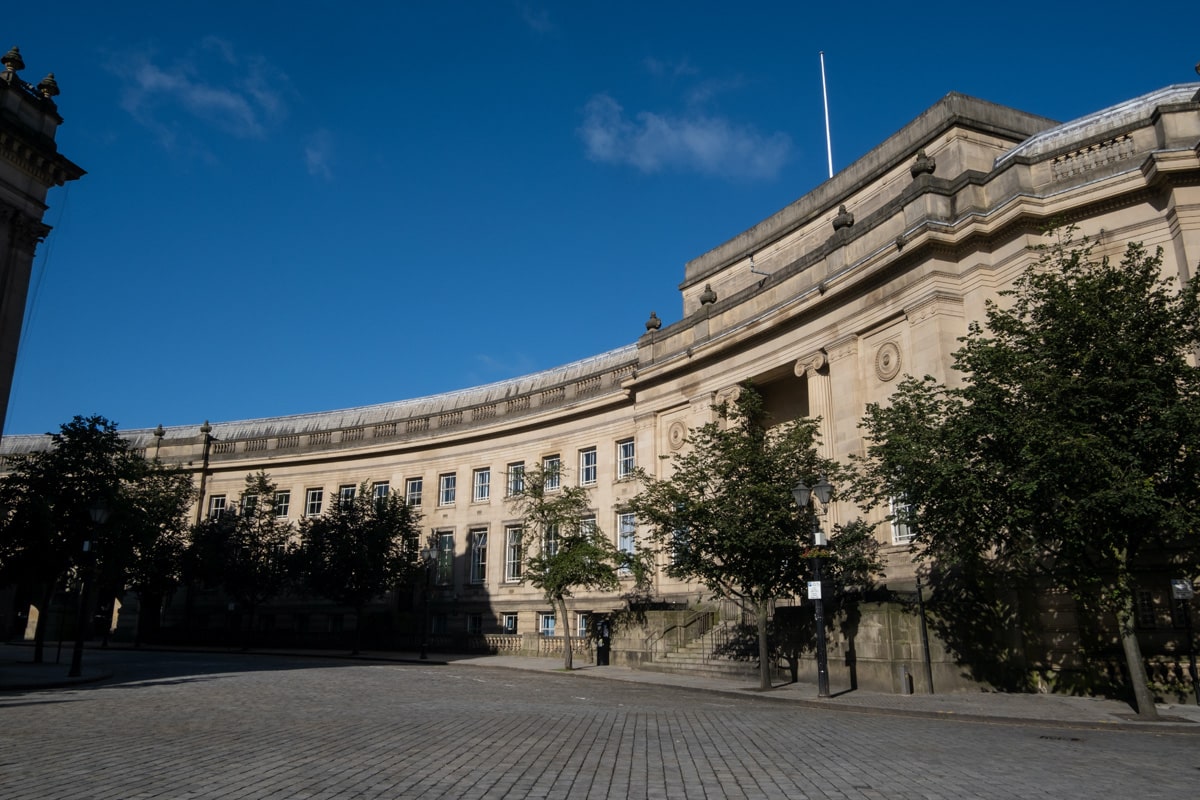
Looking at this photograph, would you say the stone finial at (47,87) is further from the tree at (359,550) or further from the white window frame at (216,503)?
the white window frame at (216,503)

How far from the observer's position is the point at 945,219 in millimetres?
26078

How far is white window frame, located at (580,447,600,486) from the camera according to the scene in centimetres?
4251

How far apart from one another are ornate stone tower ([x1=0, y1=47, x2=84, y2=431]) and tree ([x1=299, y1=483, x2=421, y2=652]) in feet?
60.4

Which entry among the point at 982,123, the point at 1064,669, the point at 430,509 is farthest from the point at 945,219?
the point at 430,509

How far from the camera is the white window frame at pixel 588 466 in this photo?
139ft

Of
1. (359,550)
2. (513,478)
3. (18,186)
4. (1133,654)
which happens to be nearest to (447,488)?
(513,478)

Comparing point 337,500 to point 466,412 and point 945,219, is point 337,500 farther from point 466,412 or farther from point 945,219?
point 945,219

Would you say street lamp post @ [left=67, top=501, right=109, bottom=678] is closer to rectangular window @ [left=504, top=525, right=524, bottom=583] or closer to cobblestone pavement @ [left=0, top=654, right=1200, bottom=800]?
cobblestone pavement @ [left=0, top=654, right=1200, bottom=800]

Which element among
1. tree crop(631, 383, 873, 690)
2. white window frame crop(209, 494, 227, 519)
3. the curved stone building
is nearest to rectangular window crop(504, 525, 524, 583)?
the curved stone building

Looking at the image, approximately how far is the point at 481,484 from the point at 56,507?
21281mm

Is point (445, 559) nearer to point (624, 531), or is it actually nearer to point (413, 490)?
point (413, 490)

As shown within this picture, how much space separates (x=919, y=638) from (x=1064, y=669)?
11.9ft

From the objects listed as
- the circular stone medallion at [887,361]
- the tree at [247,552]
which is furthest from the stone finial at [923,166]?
the tree at [247,552]

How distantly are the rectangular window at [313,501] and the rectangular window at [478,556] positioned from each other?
1226 centimetres
